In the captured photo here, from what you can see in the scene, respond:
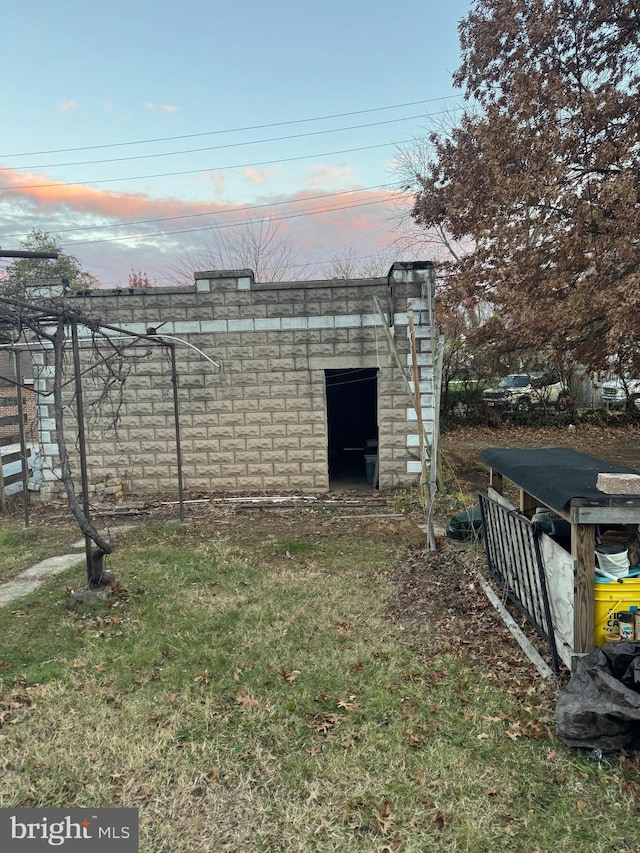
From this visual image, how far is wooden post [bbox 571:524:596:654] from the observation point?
3238 millimetres

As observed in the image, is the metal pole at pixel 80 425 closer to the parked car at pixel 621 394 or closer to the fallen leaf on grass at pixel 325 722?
the fallen leaf on grass at pixel 325 722

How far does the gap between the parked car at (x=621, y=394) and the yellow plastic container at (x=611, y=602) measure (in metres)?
16.8

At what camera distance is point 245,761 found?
303 centimetres

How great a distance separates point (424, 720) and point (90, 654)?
2.74m

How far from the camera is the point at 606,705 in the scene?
9.42 feet

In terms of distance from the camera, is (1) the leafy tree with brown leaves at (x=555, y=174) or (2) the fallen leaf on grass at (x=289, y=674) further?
(1) the leafy tree with brown leaves at (x=555, y=174)

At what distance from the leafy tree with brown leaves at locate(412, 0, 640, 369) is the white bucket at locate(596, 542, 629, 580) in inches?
245

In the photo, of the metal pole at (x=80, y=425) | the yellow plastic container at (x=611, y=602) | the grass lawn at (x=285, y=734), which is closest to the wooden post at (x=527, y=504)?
the grass lawn at (x=285, y=734)

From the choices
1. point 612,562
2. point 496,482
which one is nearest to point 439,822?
point 612,562

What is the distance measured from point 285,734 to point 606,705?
192 cm

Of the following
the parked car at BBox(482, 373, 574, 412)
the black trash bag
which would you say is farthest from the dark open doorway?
the black trash bag

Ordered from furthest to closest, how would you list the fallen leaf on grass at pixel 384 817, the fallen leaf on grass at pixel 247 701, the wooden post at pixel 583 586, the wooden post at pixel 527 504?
the wooden post at pixel 527 504, the fallen leaf on grass at pixel 247 701, the wooden post at pixel 583 586, the fallen leaf on grass at pixel 384 817

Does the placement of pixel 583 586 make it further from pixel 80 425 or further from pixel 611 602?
pixel 80 425

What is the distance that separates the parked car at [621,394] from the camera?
18.0 meters
